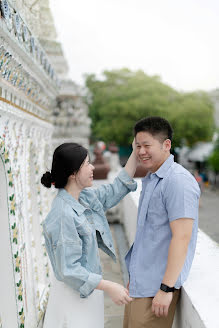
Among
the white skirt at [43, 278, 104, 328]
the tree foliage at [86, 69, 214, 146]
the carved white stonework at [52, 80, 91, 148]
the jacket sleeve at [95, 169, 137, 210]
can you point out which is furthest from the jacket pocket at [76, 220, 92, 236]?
the tree foliage at [86, 69, 214, 146]

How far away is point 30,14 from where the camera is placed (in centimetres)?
376

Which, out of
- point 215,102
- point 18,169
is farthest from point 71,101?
point 215,102

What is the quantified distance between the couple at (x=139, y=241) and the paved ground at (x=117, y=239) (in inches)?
74.9

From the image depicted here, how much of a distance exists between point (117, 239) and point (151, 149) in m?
5.21

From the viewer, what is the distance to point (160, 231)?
2076 millimetres

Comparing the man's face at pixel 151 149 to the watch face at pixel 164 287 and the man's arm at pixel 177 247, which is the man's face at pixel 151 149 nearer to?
the man's arm at pixel 177 247

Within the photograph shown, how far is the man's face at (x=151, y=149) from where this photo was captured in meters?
2.17

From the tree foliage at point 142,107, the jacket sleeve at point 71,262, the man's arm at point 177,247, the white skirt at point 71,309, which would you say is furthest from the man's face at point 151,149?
the tree foliage at point 142,107

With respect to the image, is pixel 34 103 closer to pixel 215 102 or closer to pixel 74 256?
pixel 74 256

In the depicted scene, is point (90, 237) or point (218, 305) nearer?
→ point (218, 305)

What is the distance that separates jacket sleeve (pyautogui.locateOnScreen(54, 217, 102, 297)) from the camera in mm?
1931

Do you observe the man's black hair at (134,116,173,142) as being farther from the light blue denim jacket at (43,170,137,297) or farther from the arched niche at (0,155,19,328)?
the arched niche at (0,155,19,328)

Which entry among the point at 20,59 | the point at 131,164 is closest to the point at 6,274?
the point at 131,164

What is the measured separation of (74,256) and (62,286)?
284 mm
